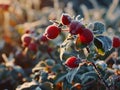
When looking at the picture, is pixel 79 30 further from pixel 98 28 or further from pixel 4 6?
pixel 4 6

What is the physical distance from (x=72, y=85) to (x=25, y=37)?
21.4 inches

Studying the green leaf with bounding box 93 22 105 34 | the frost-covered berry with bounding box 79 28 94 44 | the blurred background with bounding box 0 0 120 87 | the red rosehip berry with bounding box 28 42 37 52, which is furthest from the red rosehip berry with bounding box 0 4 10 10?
the frost-covered berry with bounding box 79 28 94 44

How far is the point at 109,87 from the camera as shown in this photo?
183 cm

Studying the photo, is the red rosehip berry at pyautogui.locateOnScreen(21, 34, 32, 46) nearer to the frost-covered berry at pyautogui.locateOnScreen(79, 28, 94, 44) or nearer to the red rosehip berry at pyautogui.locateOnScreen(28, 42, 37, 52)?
the red rosehip berry at pyautogui.locateOnScreen(28, 42, 37, 52)

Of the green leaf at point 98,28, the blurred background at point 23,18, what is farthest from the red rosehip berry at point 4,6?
the green leaf at point 98,28

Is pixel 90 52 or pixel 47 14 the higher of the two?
pixel 47 14

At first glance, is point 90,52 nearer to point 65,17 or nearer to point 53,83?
point 65,17

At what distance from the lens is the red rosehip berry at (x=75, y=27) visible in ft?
5.19

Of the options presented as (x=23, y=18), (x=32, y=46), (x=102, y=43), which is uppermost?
(x=23, y=18)

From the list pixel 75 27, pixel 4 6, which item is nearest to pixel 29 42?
pixel 75 27

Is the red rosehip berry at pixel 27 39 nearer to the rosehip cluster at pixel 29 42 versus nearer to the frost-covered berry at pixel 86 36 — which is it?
the rosehip cluster at pixel 29 42

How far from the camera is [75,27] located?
159cm


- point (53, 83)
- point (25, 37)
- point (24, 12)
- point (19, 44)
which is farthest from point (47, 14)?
point (53, 83)

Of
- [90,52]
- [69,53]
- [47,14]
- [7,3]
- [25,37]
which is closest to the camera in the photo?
[90,52]
